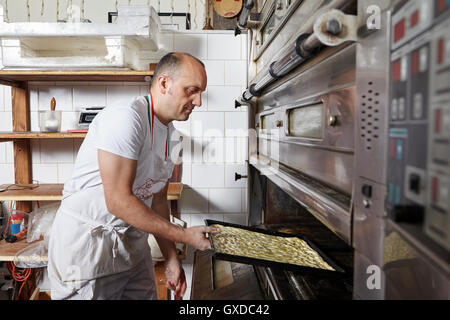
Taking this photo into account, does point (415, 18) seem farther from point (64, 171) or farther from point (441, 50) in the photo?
point (64, 171)

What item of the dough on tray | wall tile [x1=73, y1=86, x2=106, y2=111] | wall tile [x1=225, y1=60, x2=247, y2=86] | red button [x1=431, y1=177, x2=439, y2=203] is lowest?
the dough on tray

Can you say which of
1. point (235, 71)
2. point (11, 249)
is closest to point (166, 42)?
point (235, 71)

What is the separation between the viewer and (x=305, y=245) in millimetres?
1312

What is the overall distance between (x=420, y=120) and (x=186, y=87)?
3.58ft

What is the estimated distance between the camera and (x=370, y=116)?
672 mm

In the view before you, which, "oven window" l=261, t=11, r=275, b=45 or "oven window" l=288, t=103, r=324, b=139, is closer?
"oven window" l=288, t=103, r=324, b=139

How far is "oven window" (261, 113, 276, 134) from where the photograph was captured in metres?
1.63

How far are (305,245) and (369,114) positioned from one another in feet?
2.49

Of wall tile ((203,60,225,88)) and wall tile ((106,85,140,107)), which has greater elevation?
wall tile ((203,60,225,88))

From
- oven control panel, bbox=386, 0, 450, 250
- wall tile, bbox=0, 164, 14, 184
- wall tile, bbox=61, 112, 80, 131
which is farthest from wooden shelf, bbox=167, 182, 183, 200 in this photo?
oven control panel, bbox=386, 0, 450, 250

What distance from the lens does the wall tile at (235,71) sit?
8.86 ft

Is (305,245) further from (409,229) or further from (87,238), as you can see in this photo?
(87,238)

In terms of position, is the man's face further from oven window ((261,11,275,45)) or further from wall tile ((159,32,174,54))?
wall tile ((159,32,174,54))

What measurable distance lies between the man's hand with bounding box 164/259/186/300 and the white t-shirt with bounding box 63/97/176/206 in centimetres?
35
